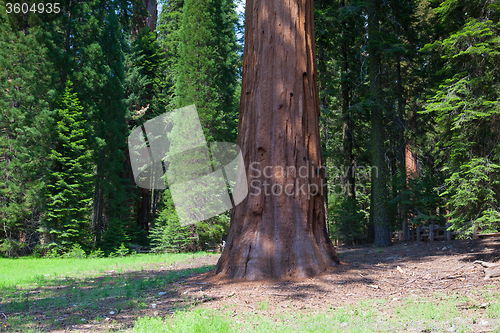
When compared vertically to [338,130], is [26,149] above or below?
below

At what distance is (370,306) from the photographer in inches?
169

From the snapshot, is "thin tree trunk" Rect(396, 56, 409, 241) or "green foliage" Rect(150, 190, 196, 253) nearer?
"thin tree trunk" Rect(396, 56, 409, 241)

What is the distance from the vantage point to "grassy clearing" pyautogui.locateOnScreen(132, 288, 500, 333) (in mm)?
3537

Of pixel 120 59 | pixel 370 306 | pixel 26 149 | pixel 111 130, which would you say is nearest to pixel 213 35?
pixel 120 59

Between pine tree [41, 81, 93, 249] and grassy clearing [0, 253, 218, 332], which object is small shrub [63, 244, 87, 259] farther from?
grassy clearing [0, 253, 218, 332]

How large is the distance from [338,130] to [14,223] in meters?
15.8

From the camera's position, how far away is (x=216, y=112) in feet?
60.4

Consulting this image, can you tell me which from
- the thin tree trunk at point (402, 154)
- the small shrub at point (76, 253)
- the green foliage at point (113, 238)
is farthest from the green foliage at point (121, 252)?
the thin tree trunk at point (402, 154)

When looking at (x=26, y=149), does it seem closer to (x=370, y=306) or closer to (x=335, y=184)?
(x=370, y=306)

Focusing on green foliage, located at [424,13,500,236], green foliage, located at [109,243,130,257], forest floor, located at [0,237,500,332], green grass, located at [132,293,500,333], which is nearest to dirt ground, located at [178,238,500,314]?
forest floor, located at [0,237,500,332]

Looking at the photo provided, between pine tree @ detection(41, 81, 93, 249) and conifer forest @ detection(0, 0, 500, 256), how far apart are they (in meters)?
0.05

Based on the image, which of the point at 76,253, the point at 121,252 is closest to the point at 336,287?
the point at 76,253

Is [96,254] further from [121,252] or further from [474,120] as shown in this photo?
[474,120]

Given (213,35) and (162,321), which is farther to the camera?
(213,35)
